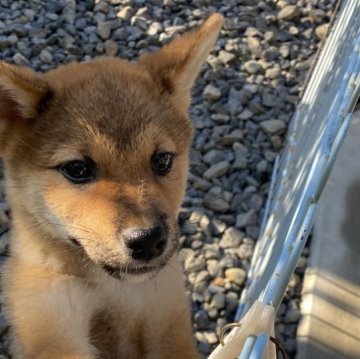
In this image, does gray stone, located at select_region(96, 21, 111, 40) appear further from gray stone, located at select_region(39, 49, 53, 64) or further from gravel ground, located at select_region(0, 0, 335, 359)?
gray stone, located at select_region(39, 49, 53, 64)

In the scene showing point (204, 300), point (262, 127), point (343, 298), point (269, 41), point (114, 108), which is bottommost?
point (204, 300)

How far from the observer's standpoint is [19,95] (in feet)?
8.65

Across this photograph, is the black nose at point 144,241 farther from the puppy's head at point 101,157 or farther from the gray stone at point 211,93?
the gray stone at point 211,93

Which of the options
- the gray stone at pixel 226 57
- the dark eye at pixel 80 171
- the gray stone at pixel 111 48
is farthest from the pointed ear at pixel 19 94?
the gray stone at pixel 226 57

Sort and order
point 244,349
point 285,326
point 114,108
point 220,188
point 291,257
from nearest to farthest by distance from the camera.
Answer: point 244,349 < point 291,257 < point 114,108 < point 285,326 < point 220,188

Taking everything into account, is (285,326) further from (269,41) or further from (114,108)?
(269,41)

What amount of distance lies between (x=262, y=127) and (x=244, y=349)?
3.24m

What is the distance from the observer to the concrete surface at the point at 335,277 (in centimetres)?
368

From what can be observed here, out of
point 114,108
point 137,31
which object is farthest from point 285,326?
point 137,31

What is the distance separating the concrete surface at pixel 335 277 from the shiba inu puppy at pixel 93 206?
1.22 metres

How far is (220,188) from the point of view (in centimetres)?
447

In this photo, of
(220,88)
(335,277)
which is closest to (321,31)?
(220,88)

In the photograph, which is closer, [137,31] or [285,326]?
[285,326]

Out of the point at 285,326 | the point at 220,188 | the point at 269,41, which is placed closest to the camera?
the point at 285,326
